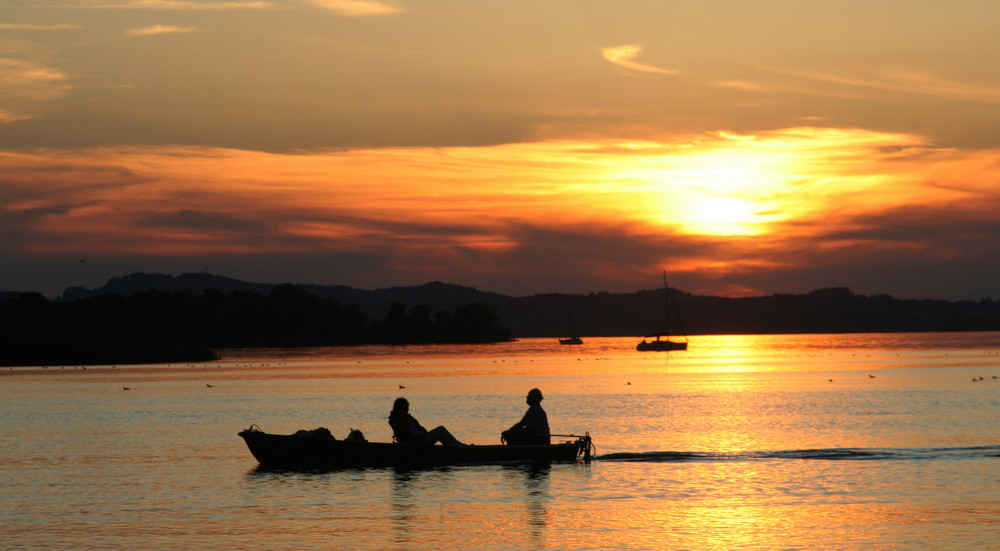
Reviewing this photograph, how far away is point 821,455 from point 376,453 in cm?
1508

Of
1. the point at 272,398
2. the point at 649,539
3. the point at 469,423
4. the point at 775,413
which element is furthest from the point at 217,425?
Answer: the point at 649,539

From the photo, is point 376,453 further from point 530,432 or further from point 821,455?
point 821,455

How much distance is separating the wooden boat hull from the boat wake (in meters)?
2.26

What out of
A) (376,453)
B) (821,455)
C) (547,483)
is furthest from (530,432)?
(821,455)

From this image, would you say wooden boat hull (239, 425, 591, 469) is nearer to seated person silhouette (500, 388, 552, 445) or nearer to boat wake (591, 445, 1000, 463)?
seated person silhouette (500, 388, 552, 445)

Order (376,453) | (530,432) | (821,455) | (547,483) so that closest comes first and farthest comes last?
(547,483) < (530,432) < (376,453) < (821,455)

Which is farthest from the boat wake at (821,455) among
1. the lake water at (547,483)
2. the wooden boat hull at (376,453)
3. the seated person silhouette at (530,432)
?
the seated person silhouette at (530,432)

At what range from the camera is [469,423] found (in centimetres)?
5744

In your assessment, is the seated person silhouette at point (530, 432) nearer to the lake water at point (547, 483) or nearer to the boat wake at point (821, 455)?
the lake water at point (547, 483)

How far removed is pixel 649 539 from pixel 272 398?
62.2 metres

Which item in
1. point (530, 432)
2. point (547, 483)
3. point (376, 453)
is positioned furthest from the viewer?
point (376, 453)

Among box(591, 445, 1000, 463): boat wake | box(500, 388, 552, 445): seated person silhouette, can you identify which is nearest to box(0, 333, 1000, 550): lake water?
box(591, 445, 1000, 463): boat wake

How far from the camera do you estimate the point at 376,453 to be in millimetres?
35094

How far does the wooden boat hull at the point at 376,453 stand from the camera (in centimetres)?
3484
